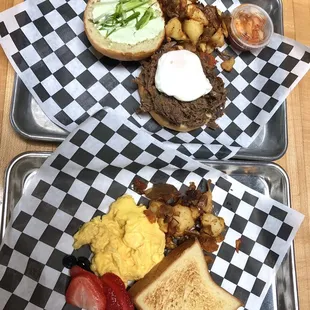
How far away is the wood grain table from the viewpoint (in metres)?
2.33

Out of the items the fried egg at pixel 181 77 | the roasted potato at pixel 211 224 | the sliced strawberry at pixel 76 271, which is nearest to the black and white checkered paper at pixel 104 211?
the sliced strawberry at pixel 76 271

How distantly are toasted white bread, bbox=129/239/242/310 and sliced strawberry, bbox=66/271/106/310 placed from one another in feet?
0.59

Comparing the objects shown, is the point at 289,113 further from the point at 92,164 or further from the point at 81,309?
the point at 81,309

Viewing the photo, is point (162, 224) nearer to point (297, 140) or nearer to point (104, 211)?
point (104, 211)

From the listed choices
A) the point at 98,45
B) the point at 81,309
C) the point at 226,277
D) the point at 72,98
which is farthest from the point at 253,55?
the point at 81,309

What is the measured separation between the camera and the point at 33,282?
79.3 inches

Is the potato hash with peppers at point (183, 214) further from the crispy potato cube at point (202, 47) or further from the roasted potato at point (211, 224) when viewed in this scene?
the crispy potato cube at point (202, 47)

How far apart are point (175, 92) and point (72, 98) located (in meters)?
0.57

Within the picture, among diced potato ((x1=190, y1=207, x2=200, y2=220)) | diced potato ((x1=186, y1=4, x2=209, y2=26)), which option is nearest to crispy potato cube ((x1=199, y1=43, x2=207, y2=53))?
diced potato ((x1=186, y1=4, x2=209, y2=26))

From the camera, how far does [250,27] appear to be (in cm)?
271

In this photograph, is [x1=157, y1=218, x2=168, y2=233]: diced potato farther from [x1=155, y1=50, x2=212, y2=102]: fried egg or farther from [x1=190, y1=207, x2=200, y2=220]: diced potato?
[x1=155, y1=50, x2=212, y2=102]: fried egg

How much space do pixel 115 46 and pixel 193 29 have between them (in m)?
0.45

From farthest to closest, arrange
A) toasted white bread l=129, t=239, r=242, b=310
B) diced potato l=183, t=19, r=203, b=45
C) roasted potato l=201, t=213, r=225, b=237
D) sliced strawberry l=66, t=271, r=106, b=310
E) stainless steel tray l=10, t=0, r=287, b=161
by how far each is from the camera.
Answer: diced potato l=183, t=19, r=203, b=45
stainless steel tray l=10, t=0, r=287, b=161
roasted potato l=201, t=213, r=225, b=237
toasted white bread l=129, t=239, r=242, b=310
sliced strawberry l=66, t=271, r=106, b=310

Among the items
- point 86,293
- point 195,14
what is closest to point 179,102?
point 195,14
